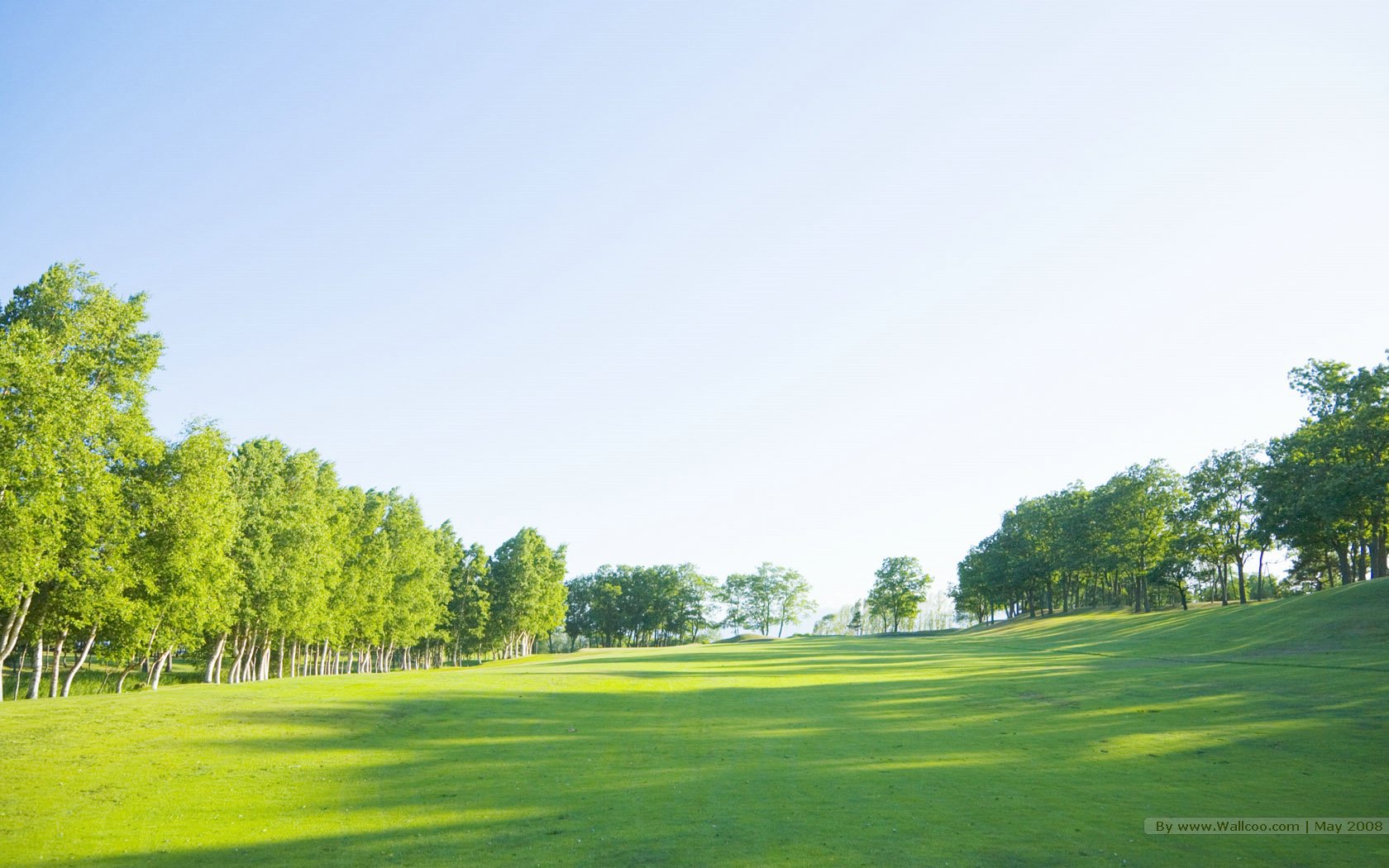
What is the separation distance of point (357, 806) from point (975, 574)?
130162 millimetres

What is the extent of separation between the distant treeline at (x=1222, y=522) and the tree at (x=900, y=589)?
25.2ft

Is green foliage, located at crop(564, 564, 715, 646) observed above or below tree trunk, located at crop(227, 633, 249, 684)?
below

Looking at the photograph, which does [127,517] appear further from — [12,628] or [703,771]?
[703,771]

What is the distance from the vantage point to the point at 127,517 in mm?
34594

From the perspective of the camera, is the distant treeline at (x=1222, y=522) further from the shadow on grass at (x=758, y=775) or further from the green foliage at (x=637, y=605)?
the green foliage at (x=637, y=605)

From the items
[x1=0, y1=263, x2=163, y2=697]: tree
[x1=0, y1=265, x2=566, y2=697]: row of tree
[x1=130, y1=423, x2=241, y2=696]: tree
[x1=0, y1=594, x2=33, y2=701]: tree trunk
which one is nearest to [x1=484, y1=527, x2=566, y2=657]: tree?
[x1=0, y1=265, x2=566, y2=697]: row of tree

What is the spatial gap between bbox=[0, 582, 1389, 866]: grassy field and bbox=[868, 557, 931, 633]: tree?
381ft

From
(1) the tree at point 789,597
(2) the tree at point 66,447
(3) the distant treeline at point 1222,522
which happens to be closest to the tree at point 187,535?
(2) the tree at point 66,447

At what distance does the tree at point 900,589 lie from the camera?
148250 millimetres

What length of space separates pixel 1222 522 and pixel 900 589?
70.9 metres

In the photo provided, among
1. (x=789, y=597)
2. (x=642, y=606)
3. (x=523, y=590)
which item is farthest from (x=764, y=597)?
(x=523, y=590)

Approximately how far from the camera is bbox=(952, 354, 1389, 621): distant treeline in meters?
58.8

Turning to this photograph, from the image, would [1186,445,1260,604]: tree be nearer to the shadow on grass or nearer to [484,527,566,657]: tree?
the shadow on grass

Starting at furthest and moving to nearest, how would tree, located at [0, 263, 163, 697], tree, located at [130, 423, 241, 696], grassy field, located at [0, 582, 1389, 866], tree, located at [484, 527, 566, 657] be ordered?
tree, located at [484, 527, 566, 657], tree, located at [130, 423, 241, 696], tree, located at [0, 263, 163, 697], grassy field, located at [0, 582, 1389, 866]
